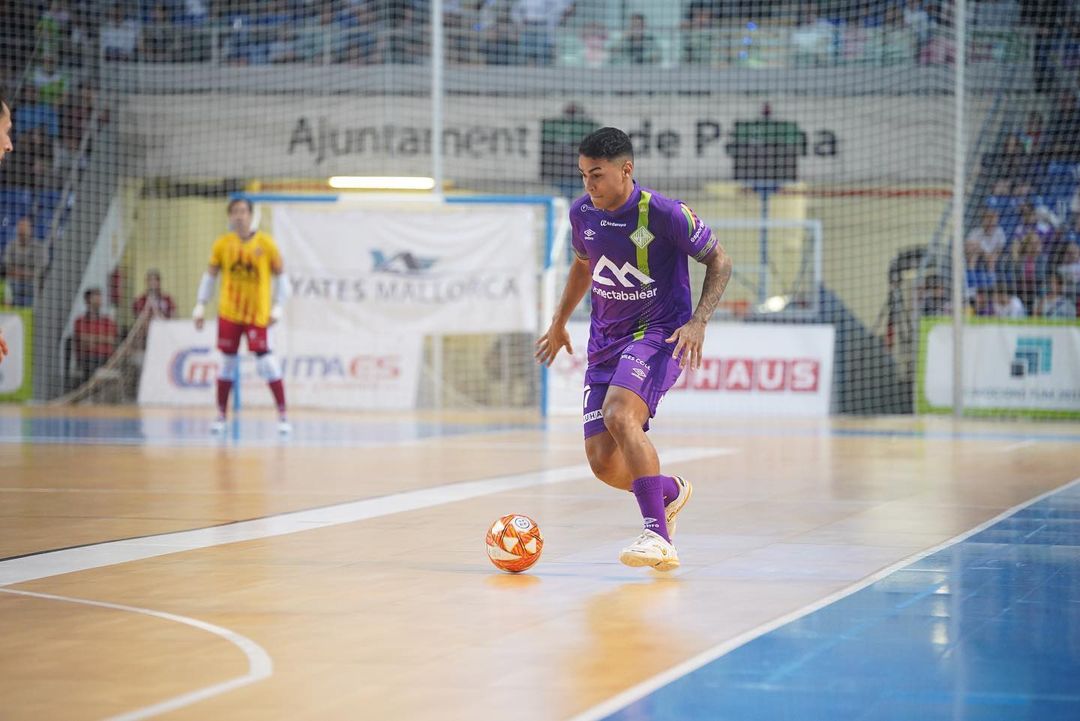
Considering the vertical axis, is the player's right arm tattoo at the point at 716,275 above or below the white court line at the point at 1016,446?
above

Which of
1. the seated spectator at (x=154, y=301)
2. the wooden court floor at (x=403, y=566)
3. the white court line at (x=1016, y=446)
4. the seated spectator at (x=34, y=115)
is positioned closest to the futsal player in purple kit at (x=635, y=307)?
the wooden court floor at (x=403, y=566)

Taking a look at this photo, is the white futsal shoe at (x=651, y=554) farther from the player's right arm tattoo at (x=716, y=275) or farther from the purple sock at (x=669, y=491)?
the player's right arm tattoo at (x=716, y=275)

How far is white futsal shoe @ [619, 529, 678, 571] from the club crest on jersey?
141 cm

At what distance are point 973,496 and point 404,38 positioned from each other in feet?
56.3

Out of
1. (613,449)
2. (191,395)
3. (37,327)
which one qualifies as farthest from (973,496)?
(37,327)

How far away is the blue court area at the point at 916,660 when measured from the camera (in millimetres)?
3932

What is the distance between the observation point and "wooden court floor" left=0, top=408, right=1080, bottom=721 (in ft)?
14.0

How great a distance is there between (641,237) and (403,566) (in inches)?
75.3

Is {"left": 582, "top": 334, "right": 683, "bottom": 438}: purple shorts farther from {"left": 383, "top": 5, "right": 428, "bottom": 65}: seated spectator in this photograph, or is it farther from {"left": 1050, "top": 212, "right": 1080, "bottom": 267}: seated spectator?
{"left": 383, "top": 5, "right": 428, "bottom": 65}: seated spectator

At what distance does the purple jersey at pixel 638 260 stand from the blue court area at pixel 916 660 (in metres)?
1.68

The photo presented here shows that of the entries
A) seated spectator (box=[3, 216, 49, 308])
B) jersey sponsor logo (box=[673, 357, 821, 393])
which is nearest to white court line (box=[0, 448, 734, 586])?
jersey sponsor logo (box=[673, 357, 821, 393])

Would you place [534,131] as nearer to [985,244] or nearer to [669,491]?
[985,244]

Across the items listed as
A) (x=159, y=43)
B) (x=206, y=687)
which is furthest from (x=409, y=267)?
(x=206, y=687)

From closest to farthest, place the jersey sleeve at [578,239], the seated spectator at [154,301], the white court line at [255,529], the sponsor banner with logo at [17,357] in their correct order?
1. the white court line at [255,529]
2. the jersey sleeve at [578,239]
3. the sponsor banner with logo at [17,357]
4. the seated spectator at [154,301]
